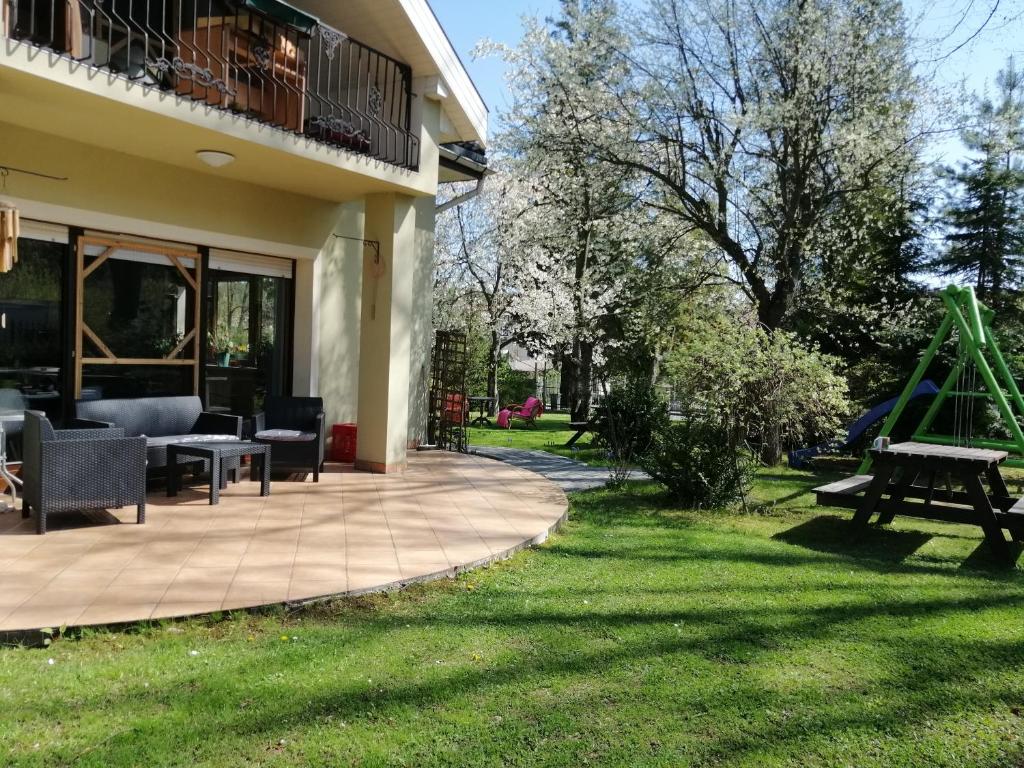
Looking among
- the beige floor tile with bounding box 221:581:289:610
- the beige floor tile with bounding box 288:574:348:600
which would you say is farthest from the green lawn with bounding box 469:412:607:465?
the beige floor tile with bounding box 221:581:289:610

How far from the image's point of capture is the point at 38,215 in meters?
6.45

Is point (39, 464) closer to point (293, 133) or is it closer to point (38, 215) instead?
point (38, 215)

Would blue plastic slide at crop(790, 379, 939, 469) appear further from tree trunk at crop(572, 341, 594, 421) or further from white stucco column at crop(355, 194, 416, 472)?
tree trunk at crop(572, 341, 594, 421)

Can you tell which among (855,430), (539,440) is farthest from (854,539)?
(539,440)

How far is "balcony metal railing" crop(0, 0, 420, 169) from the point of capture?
6.18m

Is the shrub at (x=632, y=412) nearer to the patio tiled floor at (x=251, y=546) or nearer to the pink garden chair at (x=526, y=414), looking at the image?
the patio tiled floor at (x=251, y=546)

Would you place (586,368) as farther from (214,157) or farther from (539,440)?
(214,157)

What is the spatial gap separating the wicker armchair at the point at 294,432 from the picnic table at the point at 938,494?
15.8 feet

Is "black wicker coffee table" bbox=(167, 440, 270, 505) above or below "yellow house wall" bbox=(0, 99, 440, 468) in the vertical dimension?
below

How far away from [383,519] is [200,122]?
354 centimetres

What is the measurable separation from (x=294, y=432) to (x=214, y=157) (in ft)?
9.01

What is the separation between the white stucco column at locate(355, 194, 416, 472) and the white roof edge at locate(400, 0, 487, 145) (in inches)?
64.3

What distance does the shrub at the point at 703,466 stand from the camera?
25.1 ft

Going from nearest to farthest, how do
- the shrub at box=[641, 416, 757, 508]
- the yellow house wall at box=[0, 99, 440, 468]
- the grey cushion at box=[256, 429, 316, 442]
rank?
the yellow house wall at box=[0, 99, 440, 468] < the grey cushion at box=[256, 429, 316, 442] < the shrub at box=[641, 416, 757, 508]
